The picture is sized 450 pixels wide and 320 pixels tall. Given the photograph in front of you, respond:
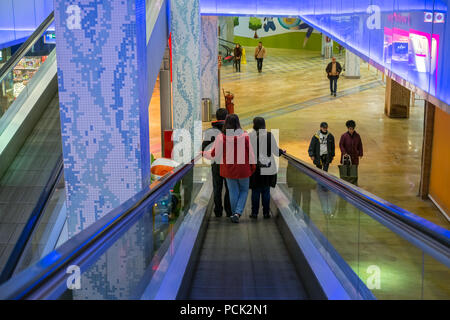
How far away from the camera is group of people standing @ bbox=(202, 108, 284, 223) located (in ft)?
21.0

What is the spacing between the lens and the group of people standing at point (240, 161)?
6.39m

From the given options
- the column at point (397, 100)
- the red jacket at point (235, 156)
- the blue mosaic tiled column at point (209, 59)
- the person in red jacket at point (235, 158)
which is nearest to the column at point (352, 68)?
the column at point (397, 100)

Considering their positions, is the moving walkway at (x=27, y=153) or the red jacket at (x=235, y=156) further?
the moving walkway at (x=27, y=153)

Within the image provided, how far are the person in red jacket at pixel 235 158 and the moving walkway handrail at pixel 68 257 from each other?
92.6 inches

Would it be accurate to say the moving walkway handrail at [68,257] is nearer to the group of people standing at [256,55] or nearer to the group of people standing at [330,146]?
the group of people standing at [330,146]

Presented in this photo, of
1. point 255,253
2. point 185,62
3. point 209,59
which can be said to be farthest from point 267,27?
point 255,253

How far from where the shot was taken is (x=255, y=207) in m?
7.09

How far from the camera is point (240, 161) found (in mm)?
6477

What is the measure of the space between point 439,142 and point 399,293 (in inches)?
366

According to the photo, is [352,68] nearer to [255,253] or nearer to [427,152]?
[427,152]

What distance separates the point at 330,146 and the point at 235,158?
5368mm

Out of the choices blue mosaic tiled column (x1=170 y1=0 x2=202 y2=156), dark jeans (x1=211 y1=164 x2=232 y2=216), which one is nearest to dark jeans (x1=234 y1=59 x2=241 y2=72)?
blue mosaic tiled column (x1=170 y1=0 x2=202 y2=156)
